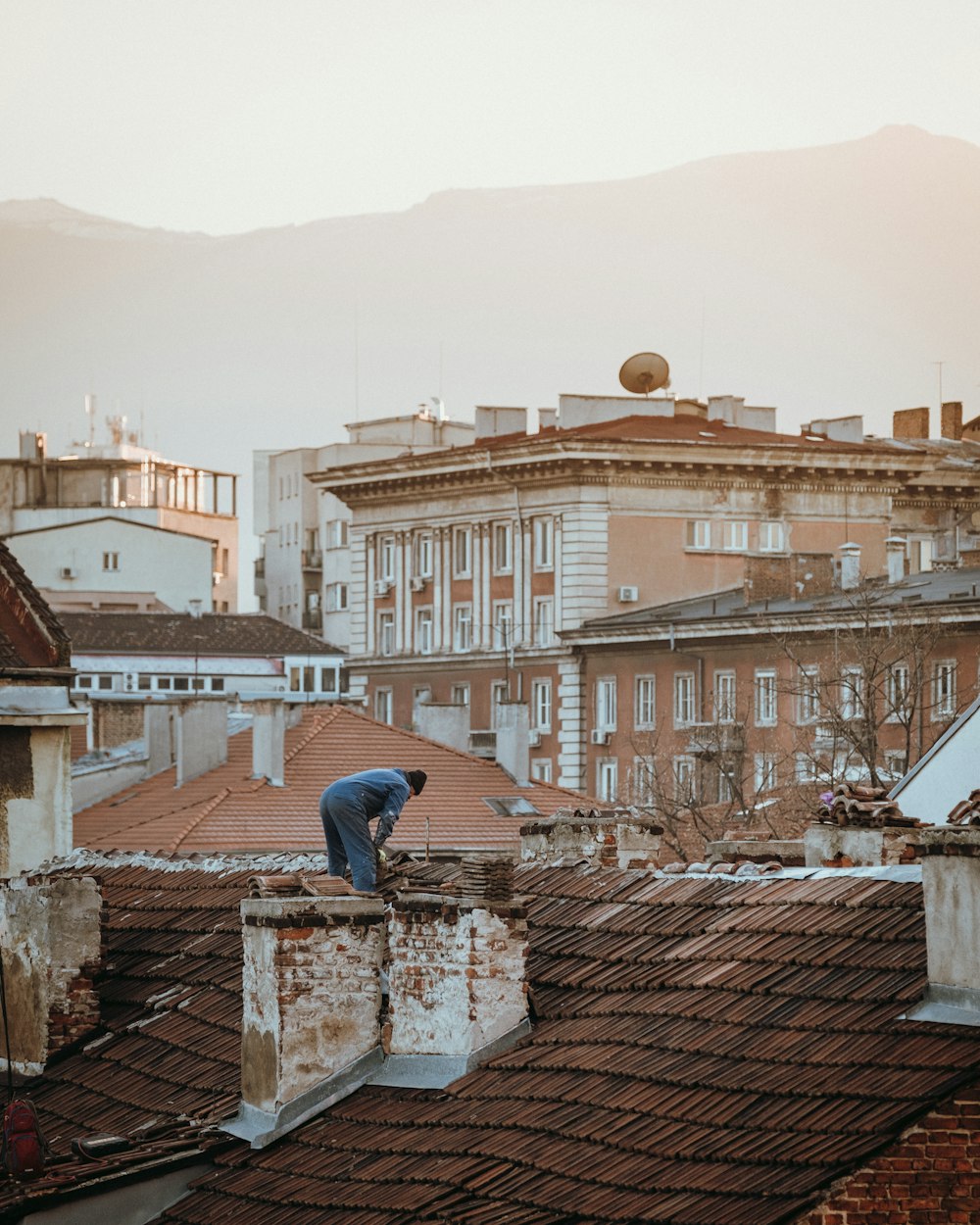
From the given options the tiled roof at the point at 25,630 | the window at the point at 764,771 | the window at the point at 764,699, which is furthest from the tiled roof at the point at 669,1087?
the window at the point at 764,699

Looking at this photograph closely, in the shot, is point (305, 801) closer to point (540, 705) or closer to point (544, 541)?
point (540, 705)

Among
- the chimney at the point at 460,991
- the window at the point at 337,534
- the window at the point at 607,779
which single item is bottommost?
the window at the point at 607,779

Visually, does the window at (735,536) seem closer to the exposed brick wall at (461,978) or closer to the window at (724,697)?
the window at (724,697)

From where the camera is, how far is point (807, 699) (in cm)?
8238

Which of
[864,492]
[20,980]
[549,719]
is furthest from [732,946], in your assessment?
[864,492]

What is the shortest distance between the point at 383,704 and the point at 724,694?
92.8 ft

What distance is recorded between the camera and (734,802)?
71312 millimetres

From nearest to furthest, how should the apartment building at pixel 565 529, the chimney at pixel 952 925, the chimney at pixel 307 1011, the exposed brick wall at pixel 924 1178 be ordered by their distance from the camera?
the exposed brick wall at pixel 924 1178 → the chimney at pixel 952 925 → the chimney at pixel 307 1011 → the apartment building at pixel 565 529

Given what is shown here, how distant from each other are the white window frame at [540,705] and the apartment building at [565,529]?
0.25ft

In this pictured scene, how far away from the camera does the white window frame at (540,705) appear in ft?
326

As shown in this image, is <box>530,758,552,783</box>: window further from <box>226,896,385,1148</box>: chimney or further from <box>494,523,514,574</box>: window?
<box>226,896,385,1148</box>: chimney

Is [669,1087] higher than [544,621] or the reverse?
the reverse

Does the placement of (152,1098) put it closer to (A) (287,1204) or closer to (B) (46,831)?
(A) (287,1204)

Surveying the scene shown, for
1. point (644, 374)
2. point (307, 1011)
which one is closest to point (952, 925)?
point (307, 1011)
